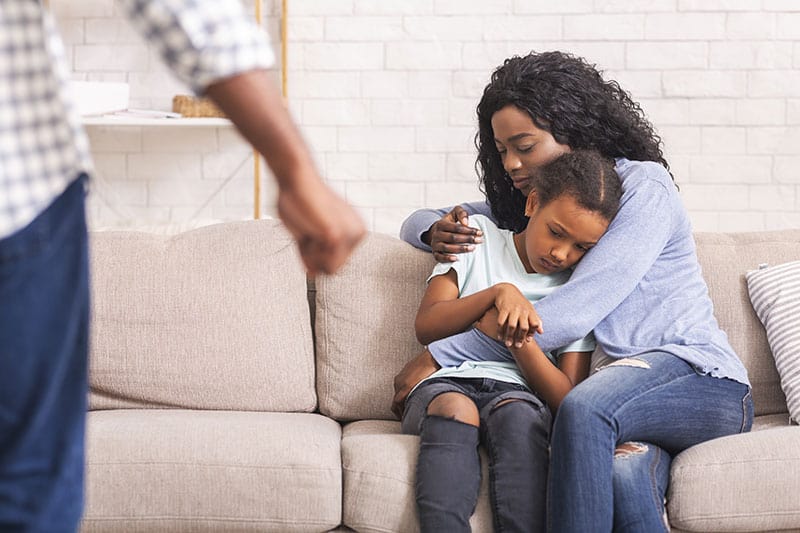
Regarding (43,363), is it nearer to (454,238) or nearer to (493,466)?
(493,466)

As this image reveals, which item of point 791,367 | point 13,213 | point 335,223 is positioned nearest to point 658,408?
point 791,367

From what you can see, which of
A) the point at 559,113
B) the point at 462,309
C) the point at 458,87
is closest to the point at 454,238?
the point at 462,309

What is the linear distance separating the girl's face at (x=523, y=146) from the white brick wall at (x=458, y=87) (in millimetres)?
1129

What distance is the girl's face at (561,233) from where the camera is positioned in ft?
6.52

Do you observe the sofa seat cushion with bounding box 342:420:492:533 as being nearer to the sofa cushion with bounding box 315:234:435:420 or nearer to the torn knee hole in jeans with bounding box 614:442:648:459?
the torn knee hole in jeans with bounding box 614:442:648:459

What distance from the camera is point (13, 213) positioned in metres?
0.66

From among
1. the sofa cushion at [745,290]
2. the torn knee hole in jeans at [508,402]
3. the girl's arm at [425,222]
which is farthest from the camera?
the girl's arm at [425,222]

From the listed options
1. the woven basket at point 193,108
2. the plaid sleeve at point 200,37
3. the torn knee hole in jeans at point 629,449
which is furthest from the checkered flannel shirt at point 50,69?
the woven basket at point 193,108

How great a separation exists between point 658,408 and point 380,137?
5.80ft

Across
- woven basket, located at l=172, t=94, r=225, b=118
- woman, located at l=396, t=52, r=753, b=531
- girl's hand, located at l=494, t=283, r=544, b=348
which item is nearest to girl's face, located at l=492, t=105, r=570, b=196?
woman, located at l=396, t=52, r=753, b=531

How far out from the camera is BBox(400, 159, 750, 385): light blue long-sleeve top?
6.32 ft

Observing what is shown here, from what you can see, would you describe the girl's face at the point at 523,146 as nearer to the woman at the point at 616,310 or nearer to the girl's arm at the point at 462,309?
the woman at the point at 616,310

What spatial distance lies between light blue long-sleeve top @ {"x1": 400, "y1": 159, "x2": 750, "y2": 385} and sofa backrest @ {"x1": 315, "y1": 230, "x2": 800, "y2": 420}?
0.84 feet

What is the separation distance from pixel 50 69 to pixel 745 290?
6.30 feet
